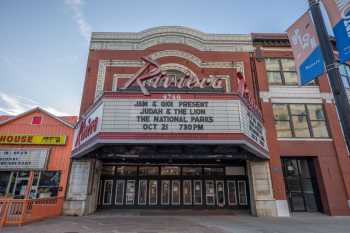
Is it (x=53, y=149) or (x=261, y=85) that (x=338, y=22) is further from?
(x=53, y=149)

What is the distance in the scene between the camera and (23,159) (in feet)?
46.4

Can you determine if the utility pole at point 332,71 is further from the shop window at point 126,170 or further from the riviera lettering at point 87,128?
the shop window at point 126,170

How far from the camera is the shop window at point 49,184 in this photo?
1385 cm

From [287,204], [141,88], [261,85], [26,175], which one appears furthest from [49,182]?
[261,85]

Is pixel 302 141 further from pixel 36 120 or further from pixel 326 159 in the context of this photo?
pixel 36 120

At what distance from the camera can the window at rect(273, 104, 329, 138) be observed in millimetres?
14891

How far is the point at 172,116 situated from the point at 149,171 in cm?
786

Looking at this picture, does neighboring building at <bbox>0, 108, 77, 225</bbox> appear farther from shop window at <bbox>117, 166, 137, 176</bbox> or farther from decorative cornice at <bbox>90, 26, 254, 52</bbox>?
decorative cornice at <bbox>90, 26, 254, 52</bbox>

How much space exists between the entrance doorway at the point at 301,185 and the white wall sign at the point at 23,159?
1811 centimetres

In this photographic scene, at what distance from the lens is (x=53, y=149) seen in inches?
571

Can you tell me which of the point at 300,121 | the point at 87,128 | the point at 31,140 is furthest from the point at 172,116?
the point at 31,140

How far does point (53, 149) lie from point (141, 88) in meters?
9.06

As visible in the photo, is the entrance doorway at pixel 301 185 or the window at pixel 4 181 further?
the entrance doorway at pixel 301 185

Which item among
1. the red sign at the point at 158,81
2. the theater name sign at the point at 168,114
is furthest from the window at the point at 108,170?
the red sign at the point at 158,81
